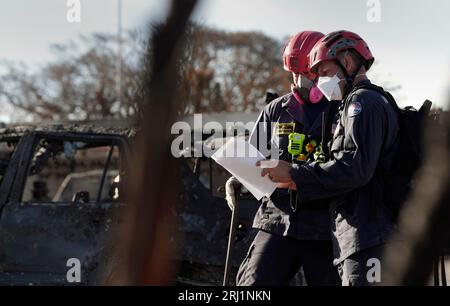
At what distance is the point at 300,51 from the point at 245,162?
93 cm

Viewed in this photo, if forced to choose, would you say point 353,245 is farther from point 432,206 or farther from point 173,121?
point 173,121

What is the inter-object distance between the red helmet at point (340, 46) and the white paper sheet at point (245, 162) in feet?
1.64

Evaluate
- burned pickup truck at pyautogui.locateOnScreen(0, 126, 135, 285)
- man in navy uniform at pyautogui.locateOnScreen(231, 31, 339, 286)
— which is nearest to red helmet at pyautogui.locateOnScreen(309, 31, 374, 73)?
man in navy uniform at pyautogui.locateOnScreen(231, 31, 339, 286)

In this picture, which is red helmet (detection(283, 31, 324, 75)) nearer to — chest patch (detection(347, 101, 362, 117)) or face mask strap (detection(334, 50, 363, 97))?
face mask strap (detection(334, 50, 363, 97))

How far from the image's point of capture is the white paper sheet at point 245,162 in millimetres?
2852

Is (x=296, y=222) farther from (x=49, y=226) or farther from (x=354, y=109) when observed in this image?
(x=49, y=226)

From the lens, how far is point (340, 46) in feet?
9.03

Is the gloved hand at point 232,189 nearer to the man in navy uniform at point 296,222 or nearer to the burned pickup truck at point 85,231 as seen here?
the man in navy uniform at point 296,222

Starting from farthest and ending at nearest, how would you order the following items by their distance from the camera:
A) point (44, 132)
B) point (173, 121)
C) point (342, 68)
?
point (44, 132), point (342, 68), point (173, 121)

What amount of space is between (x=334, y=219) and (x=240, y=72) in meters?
18.8

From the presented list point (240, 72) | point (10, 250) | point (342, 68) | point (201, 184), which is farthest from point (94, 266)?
point (240, 72)

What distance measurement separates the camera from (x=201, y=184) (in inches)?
180

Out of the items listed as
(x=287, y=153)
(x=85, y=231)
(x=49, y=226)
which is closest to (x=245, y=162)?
(x=287, y=153)
